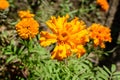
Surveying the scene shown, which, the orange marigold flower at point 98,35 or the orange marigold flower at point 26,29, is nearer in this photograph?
the orange marigold flower at point 26,29

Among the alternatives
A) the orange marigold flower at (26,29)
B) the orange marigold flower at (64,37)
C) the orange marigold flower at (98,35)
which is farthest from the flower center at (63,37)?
the orange marigold flower at (98,35)

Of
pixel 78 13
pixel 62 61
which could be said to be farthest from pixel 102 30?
pixel 78 13

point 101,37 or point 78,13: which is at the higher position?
point 78,13

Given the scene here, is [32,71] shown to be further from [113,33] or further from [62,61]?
[113,33]

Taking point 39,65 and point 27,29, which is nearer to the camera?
point 27,29

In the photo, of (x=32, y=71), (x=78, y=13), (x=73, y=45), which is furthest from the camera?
(x=78, y=13)

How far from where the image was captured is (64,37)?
2.01m

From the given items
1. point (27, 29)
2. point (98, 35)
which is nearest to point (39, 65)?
point (27, 29)

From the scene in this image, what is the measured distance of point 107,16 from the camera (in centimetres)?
452

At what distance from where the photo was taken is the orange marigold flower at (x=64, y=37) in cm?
201

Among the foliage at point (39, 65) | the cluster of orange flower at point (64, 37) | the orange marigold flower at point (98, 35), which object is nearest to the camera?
the cluster of orange flower at point (64, 37)

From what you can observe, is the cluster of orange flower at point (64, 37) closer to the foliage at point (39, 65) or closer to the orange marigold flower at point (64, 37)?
the orange marigold flower at point (64, 37)

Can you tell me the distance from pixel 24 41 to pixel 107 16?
2.45 meters

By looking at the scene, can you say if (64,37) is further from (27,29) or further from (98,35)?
(98,35)
